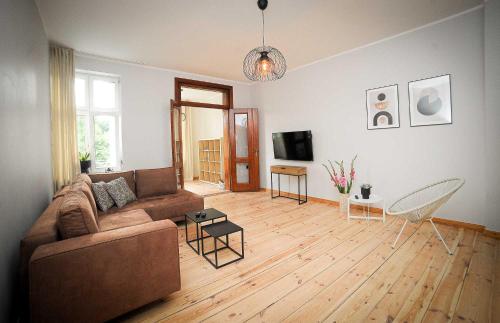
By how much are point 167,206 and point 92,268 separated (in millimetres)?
1918

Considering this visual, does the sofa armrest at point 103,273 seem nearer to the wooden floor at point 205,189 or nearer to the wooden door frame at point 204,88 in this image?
the wooden door frame at point 204,88

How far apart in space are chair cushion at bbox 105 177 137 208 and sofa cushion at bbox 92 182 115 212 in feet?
0.20

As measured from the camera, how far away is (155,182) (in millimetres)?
3844

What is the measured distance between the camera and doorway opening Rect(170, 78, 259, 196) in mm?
5117

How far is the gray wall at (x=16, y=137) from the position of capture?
145 centimetres

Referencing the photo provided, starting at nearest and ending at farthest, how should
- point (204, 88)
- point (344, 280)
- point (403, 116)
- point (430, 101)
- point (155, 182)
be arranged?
1. point (344, 280)
2. point (430, 101)
3. point (403, 116)
4. point (155, 182)
5. point (204, 88)

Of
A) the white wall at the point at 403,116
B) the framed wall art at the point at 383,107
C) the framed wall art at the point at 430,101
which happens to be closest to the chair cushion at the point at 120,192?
the white wall at the point at 403,116

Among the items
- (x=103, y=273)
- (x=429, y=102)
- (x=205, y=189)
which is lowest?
(x=205, y=189)

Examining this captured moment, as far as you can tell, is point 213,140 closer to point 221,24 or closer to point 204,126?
point 204,126

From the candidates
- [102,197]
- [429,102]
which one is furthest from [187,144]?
[429,102]

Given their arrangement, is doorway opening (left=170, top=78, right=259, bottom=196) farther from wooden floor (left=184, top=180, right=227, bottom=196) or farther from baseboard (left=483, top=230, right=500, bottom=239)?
baseboard (left=483, top=230, right=500, bottom=239)

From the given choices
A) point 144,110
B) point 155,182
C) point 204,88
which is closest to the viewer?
point 155,182

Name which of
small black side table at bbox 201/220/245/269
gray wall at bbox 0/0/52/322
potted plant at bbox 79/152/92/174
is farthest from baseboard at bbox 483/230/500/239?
potted plant at bbox 79/152/92/174

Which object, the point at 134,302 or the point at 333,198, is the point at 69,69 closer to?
the point at 134,302
